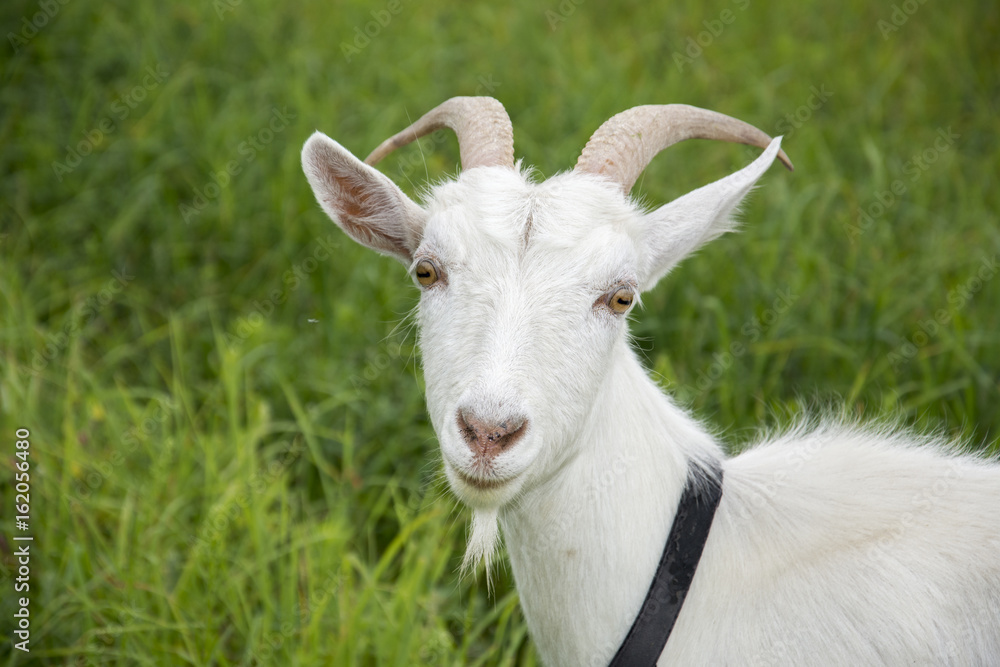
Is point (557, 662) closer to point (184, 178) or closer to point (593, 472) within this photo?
point (593, 472)

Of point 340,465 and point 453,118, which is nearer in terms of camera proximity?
point 453,118

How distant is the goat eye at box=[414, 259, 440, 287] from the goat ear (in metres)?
0.68

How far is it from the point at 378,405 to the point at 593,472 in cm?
233

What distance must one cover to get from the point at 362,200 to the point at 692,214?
3.70 feet

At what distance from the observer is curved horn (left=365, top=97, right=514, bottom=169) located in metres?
2.71

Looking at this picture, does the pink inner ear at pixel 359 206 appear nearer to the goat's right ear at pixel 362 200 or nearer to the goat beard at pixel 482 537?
the goat's right ear at pixel 362 200

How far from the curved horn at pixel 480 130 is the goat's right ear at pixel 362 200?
0.27m

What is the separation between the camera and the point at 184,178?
6.17 m

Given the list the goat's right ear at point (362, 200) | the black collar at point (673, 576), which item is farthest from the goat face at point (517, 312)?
the black collar at point (673, 576)

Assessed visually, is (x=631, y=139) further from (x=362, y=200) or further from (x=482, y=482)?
(x=482, y=482)

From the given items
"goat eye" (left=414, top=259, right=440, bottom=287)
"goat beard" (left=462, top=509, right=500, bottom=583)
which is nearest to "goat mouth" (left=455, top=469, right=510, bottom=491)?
"goat beard" (left=462, top=509, right=500, bottom=583)

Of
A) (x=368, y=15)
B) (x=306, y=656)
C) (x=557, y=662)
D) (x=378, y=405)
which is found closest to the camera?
(x=557, y=662)

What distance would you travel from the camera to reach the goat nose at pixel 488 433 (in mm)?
2158

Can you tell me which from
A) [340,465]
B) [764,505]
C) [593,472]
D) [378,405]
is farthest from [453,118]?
[340,465]
